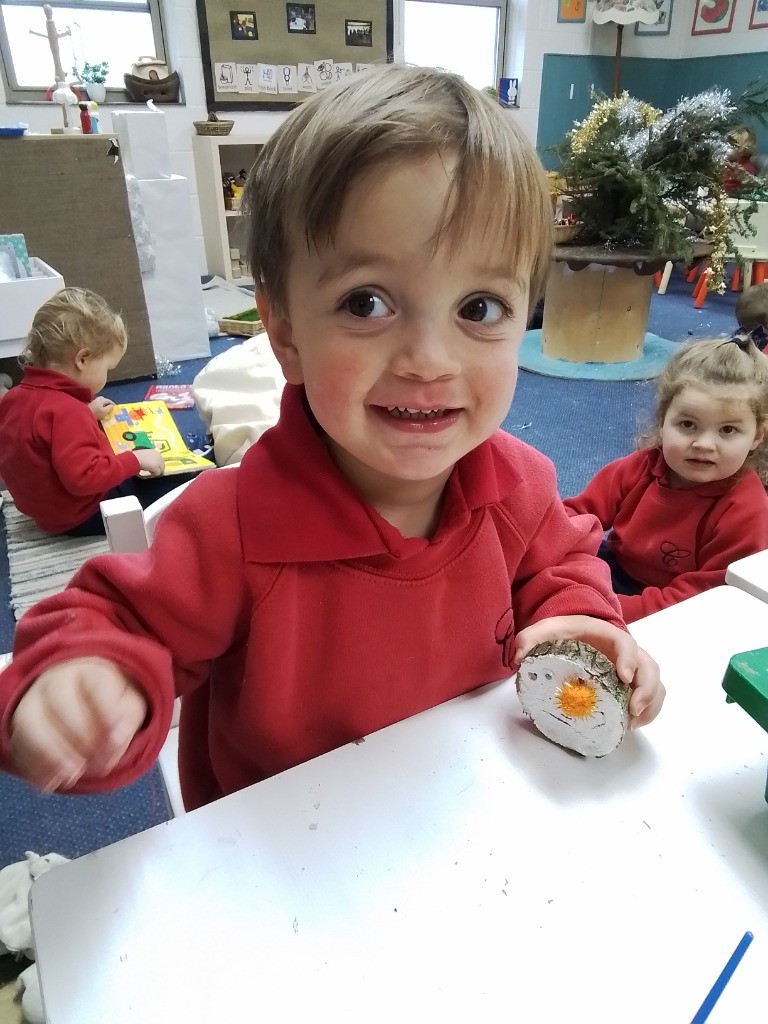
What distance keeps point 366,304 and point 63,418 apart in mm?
1362

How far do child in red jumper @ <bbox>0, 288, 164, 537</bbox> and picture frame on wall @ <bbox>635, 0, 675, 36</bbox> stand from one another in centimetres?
432

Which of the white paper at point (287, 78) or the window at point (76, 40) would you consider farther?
the white paper at point (287, 78)

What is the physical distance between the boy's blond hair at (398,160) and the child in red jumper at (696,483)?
0.76m

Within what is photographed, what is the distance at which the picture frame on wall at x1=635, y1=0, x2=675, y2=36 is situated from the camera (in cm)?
448

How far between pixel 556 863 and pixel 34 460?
1.53m

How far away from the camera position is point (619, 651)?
1.81 feet

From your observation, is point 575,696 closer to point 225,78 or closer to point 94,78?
point 94,78

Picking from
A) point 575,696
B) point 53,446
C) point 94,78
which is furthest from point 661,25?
point 575,696

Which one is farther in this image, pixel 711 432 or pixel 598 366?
pixel 598 366

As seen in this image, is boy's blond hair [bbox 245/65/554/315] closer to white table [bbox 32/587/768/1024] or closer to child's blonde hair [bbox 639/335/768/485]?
white table [bbox 32/587/768/1024]

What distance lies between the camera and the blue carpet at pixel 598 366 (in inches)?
112

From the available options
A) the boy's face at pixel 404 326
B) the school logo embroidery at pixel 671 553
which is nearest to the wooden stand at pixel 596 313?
the school logo embroidery at pixel 671 553

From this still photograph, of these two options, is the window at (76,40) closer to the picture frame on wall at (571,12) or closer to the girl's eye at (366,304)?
the picture frame on wall at (571,12)

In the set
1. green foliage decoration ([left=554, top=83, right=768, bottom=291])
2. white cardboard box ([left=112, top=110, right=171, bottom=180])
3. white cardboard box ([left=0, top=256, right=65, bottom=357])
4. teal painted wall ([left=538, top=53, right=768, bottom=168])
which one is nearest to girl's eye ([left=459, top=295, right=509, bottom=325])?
white cardboard box ([left=0, top=256, right=65, bottom=357])
